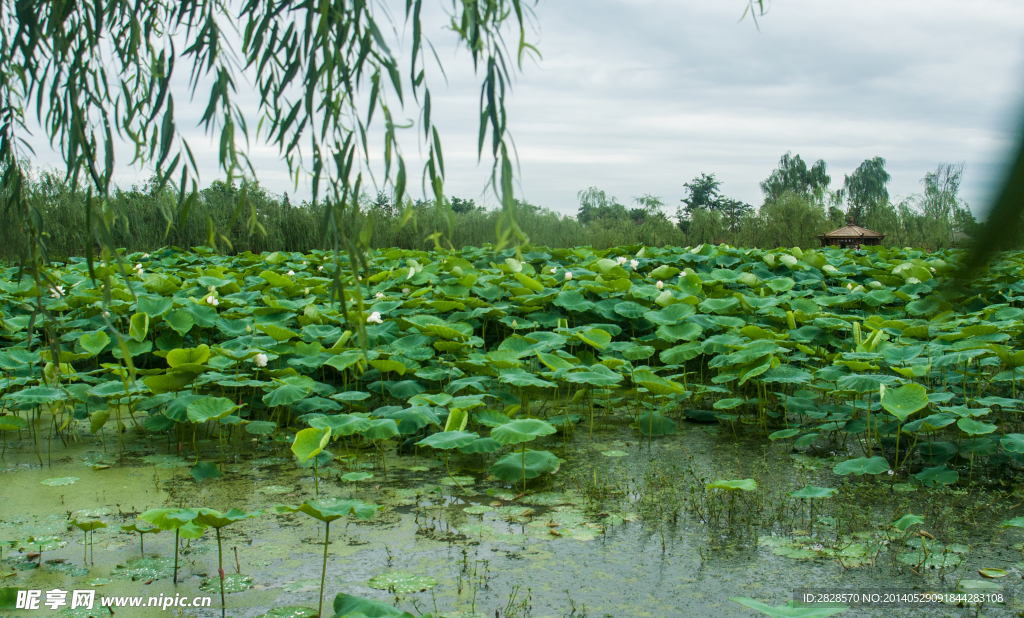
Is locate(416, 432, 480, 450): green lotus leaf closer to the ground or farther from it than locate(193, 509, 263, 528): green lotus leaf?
closer to the ground

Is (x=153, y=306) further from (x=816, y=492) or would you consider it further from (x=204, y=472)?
(x=816, y=492)

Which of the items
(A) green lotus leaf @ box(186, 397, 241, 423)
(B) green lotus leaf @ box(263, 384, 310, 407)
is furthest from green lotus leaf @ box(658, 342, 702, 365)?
(A) green lotus leaf @ box(186, 397, 241, 423)

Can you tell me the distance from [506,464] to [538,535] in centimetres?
46

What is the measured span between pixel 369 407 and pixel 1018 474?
2530mm

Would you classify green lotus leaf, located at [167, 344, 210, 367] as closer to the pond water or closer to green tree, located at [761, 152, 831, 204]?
the pond water

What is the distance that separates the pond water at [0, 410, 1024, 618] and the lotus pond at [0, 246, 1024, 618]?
0.03 ft

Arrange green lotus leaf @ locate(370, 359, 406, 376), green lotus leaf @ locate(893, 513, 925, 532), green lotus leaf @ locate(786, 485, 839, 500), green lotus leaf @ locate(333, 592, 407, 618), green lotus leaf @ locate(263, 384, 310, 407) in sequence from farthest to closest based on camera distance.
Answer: green lotus leaf @ locate(370, 359, 406, 376), green lotus leaf @ locate(263, 384, 310, 407), green lotus leaf @ locate(786, 485, 839, 500), green lotus leaf @ locate(893, 513, 925, 532), green lotus leaf @ locate(333, 592, 407, 618)

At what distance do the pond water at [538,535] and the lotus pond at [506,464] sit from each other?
0.03 ft

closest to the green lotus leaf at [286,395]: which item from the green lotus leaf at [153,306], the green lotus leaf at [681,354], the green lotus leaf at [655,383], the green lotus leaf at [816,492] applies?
the green lotus leaf at [153,306]

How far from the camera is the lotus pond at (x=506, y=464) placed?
1702 mm

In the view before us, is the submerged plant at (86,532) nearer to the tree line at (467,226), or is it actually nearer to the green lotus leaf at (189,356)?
the green lotus leaf at (189,356)

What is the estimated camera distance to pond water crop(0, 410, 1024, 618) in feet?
5.50

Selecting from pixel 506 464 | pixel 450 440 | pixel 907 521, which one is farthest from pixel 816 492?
pixel 450 440

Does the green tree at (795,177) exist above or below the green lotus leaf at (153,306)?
above
